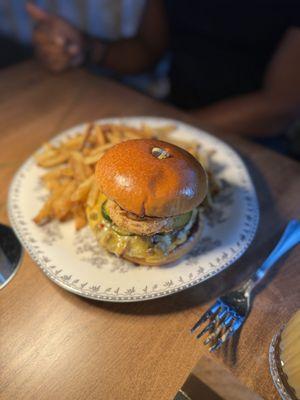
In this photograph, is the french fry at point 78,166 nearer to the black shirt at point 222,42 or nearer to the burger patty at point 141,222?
the burger patty at point 141,222

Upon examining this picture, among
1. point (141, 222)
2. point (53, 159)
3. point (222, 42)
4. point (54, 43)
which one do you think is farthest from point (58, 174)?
point (222, 42)

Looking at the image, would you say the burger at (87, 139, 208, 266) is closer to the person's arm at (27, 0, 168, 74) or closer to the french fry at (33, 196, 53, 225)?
the french fry at (33, 196, 53, 225)

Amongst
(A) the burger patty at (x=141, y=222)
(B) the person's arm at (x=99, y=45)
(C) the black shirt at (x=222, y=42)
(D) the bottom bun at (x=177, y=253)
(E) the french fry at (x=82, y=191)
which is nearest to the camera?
(A) the burger patty at (x=141, y=222)

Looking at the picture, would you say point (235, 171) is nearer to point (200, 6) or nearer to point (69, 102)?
point (69, 102)

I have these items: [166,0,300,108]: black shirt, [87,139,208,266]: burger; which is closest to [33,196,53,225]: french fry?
[87,139,208,266]: burger

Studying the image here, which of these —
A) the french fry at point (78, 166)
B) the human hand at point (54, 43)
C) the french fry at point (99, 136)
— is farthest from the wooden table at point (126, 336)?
the human hand at point (54, 43)
